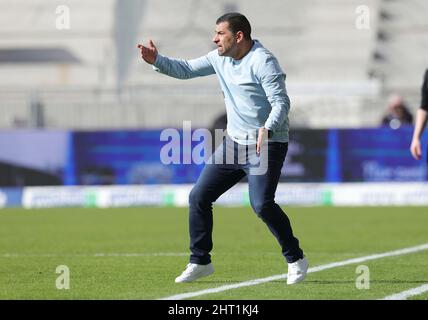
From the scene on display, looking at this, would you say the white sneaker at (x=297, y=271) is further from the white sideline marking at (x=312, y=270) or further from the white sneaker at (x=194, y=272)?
the white sneaker at (x=194, y=272)

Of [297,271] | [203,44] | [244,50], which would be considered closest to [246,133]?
[244,50]

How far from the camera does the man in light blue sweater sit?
8.40m

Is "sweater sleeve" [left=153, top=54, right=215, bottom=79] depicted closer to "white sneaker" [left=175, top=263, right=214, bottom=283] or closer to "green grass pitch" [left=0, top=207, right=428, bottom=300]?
"white sneaker" [left=175, top=263, right=214, bottom=283]

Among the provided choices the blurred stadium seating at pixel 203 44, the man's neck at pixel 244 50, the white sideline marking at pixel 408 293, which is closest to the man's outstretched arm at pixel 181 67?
the man's neck at pixel 244 50

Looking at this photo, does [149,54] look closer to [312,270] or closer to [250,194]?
[250,194]

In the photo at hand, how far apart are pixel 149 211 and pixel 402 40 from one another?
520 inches

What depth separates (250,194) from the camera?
8617 millimetres

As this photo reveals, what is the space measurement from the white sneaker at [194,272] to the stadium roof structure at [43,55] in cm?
2353

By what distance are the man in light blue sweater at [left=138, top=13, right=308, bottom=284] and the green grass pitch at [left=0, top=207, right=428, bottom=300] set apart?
0.97 feet

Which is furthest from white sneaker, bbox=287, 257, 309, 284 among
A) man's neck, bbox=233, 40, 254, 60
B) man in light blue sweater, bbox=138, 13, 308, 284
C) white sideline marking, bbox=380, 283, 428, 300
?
man's neck, bbox=233, 40, 254, 60

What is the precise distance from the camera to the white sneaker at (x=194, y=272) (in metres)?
8.68

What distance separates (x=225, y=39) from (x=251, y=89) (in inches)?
17.1
